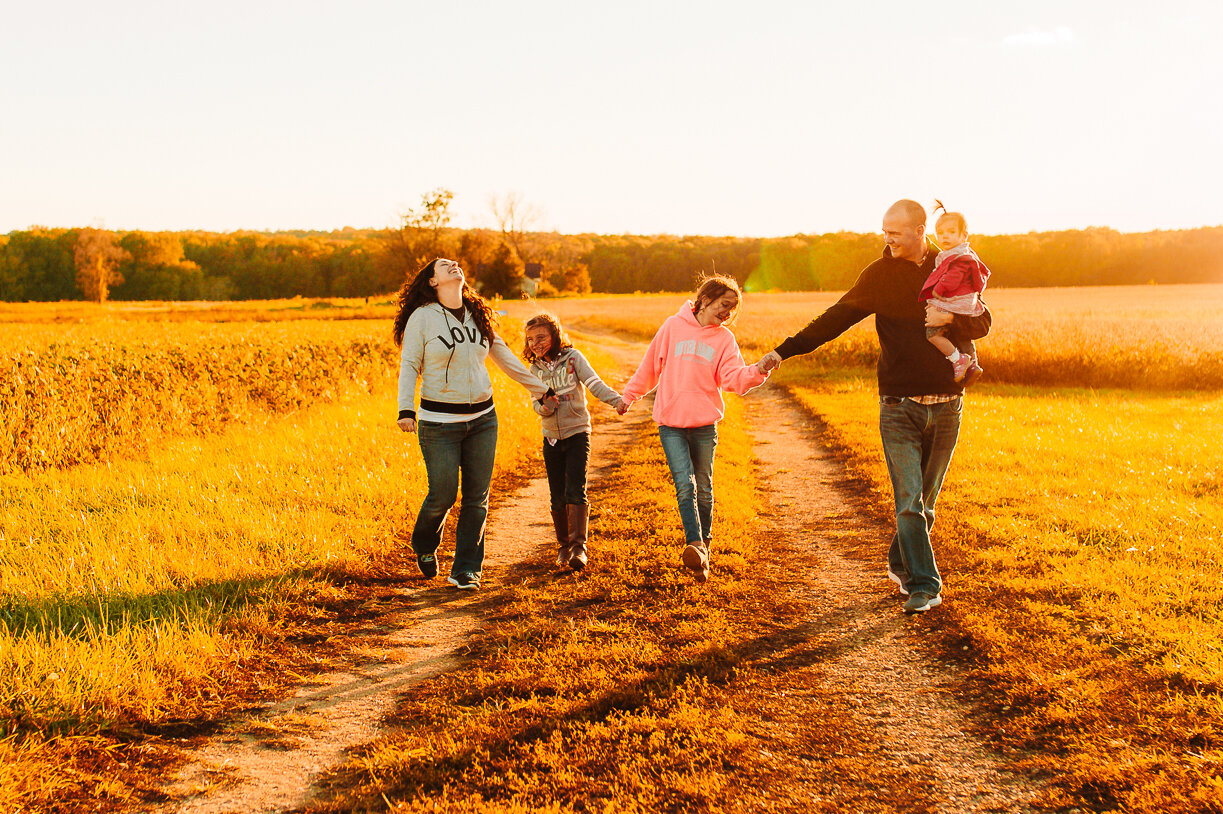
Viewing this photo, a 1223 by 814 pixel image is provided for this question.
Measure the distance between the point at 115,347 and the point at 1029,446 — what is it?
1260 centimetres

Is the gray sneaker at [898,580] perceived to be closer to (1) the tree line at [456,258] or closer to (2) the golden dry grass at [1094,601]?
(2) the golden dry grass at [1094,601]

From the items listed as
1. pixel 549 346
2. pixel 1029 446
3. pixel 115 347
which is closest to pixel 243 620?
pixel 549 346

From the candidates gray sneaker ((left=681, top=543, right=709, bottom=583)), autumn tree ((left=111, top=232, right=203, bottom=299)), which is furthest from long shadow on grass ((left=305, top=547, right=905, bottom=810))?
autumn tree ((left=111, top=232, right=203, bottom=299))

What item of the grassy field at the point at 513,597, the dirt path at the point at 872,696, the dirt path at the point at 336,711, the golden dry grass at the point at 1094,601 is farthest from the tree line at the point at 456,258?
the dirt path at the point at 336,711

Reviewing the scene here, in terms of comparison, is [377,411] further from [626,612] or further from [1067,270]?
[1067,270]

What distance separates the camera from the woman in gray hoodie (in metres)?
5.63

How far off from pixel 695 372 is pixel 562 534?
175cm

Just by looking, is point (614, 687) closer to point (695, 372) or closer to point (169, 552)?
point (695, 372)

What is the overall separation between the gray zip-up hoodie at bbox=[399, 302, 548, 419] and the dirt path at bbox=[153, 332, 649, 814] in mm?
1407

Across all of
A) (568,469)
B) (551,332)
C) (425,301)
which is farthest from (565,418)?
(425,301)

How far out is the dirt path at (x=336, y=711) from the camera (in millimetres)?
3281

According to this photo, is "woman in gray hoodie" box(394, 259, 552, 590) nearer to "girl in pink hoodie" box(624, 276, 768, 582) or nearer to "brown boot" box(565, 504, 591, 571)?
"brown boot" box(565, 504, 591, 571)

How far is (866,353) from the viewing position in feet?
71.1

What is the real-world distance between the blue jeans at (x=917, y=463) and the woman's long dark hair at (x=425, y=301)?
294 cm
